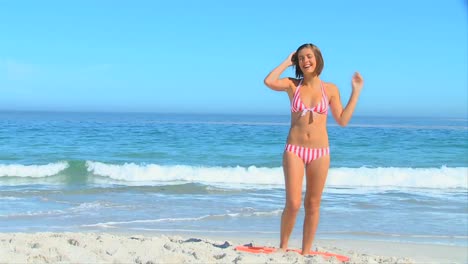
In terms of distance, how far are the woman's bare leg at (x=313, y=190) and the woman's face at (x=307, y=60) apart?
2.39ft

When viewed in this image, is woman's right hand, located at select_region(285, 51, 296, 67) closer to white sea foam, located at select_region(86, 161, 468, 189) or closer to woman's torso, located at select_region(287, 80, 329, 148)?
woman's torso, located at select_region(287, 80, 329, 148)

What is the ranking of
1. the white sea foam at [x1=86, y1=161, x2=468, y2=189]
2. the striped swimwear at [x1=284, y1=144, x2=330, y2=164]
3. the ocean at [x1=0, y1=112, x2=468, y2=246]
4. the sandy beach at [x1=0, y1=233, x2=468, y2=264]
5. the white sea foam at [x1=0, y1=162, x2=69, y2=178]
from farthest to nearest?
the white sea foam at [x1=0, y1=162, x2=69, y2=178], the white sea foam at [x1=86, y1=161, x2=468, y2=189], the ocean at [x1=0, y1=112, x2=468, y2=246], the sandy beach at [x1=0, y1=233, x2=468, y2=264], the striped swimwear at [x1=284, y1=144, x2=330, y2=164]

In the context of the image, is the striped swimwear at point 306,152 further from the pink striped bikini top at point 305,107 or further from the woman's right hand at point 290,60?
the woman's right hand at point 290,60

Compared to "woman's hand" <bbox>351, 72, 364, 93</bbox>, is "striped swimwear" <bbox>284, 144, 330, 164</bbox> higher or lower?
lower

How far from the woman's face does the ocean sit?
9.86ft

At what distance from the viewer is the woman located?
4902 mm

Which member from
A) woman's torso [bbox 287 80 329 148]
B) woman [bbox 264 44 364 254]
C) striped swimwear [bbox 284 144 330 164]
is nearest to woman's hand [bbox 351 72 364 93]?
woman [bbox 264 44 364 254]

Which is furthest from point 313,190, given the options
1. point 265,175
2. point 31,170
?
point 31,170

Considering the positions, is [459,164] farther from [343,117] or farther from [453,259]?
[343,117]

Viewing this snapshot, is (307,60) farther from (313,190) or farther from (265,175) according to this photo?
(265,175)

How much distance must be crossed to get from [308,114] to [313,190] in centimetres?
65

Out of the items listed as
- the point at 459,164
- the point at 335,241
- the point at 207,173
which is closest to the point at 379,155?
the point at 459,164

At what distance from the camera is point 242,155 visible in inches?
813

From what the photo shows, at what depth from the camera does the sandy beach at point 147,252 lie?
5.08m
